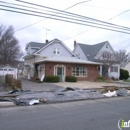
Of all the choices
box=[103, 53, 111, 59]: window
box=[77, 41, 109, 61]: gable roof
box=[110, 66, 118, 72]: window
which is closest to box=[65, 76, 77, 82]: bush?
box=[103, 53, 111, 59]: window

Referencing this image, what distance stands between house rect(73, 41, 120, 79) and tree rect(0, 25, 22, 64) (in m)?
16.4

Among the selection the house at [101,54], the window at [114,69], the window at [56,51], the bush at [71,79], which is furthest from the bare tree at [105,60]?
the bush at [71,79]

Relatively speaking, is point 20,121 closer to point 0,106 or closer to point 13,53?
point 0,106

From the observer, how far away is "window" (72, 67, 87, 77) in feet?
88.0

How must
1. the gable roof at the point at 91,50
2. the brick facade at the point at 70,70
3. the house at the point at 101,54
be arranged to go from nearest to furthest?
the brick facade at the point at 70,70, the house at the point at 101,54, the gable roof at the point at 91,50

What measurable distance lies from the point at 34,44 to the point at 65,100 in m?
27.2

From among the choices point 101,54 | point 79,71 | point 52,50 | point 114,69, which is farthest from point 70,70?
point 114,69

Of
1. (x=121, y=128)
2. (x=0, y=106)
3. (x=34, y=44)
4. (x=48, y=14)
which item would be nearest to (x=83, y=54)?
(x=34, y=44)

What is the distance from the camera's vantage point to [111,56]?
36219 millimetres

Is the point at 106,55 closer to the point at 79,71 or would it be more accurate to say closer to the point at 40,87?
the point at 79,71

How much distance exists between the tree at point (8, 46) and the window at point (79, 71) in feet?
73.9

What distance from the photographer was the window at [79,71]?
26.8 meters

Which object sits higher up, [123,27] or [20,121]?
[123,27]

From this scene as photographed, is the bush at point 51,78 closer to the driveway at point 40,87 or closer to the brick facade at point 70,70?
the brick facade at point 70,70
